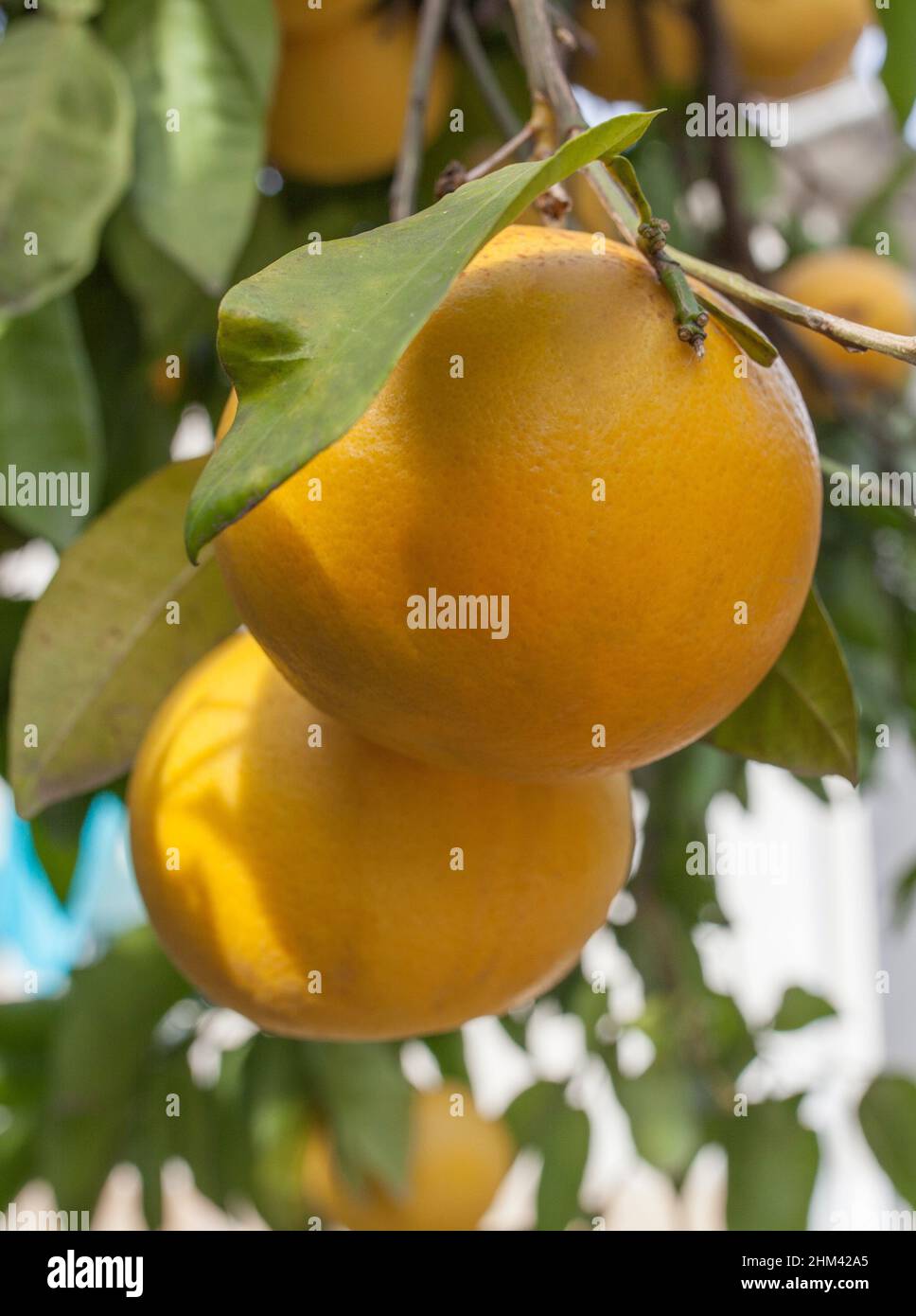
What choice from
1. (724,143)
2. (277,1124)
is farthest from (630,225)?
(277,1124)

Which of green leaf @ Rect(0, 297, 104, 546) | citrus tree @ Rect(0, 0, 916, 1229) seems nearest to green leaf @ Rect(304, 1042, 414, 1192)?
citrus tree @ Rect(0, 0, 916, 1229)

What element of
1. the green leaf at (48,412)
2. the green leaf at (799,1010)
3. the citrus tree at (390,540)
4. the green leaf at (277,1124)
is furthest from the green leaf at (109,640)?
the green leaf at (799,1010)

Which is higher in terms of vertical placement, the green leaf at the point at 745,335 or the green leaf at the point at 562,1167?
the green leaf at the point at 745,335

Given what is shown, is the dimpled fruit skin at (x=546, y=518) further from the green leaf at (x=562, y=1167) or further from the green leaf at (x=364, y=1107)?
the green leaf at (x=562, y=1167)

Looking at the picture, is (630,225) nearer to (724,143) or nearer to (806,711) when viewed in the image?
(806,711)

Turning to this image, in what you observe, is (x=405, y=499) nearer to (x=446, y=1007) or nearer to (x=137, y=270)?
(x=446, y=1007)
